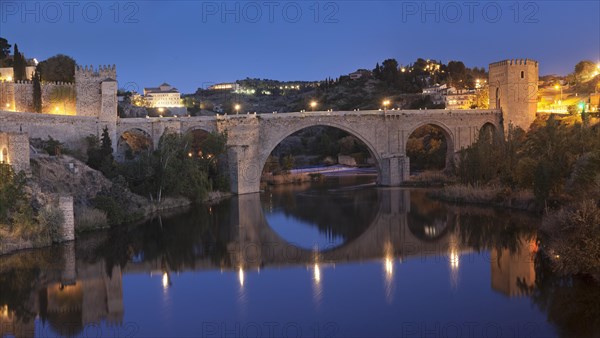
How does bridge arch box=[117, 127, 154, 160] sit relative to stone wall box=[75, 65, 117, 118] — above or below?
below

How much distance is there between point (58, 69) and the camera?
33188mm

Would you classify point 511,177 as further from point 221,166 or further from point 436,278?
point 221,166

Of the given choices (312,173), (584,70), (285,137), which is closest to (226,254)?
(285,137)

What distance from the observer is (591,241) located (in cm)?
1144

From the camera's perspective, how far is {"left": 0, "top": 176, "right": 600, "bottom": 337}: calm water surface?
10320mm

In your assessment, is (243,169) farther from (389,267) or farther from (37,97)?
(389,267)

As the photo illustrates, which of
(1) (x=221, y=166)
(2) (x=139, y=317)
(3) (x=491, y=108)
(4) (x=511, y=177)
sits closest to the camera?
(2) (x=139, y=317)

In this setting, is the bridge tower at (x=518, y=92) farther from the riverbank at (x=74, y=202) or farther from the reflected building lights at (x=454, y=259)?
the riverbank at (x=74, y=202)

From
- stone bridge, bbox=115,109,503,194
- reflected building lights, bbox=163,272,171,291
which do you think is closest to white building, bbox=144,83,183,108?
stone bridge, bbox=115,109,503,194

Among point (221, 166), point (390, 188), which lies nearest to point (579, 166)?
point (390, 188)

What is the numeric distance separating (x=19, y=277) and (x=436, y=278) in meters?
9.13

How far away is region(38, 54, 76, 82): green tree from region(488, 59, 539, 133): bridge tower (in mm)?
23872

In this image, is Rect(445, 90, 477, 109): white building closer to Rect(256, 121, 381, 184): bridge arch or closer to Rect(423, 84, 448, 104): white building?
Rect(423, 84, 448, 104): white building

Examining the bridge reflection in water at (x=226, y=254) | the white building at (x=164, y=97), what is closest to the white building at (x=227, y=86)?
the white building at (x=164, y=97)
